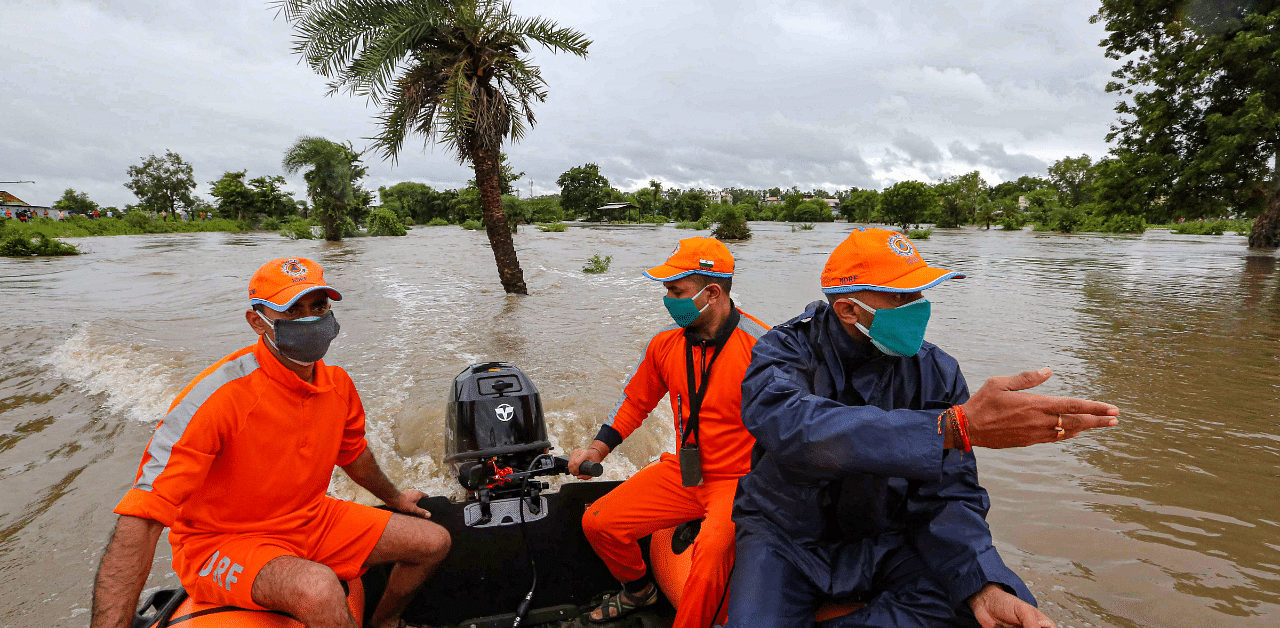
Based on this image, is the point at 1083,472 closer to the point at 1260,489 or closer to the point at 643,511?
the point at 1260,489

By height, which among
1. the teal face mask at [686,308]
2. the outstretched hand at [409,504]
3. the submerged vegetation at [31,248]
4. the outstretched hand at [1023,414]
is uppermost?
the teal face mask at [686,308]

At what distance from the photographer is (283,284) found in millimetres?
2182

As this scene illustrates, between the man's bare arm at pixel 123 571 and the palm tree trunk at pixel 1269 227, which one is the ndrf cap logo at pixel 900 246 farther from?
the palm tree trunk at pixel 1269 227

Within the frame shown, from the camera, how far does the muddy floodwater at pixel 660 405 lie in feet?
10.6

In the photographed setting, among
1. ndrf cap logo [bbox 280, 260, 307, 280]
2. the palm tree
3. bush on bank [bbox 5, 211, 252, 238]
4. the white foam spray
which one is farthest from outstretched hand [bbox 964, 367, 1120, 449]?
bush on bank [bbox 5, 211, 252, 238]

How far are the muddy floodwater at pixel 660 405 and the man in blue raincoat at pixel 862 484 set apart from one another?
5.78 feet

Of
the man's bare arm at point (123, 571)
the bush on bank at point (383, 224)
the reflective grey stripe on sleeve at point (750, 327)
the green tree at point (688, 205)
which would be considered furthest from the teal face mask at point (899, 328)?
the green tree at point (688, 205)

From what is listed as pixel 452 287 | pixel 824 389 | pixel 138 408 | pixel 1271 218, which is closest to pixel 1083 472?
pixel 824 389

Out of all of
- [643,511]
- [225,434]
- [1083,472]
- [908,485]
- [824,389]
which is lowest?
[1083,472]

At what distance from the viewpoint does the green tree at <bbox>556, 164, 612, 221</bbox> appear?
84.2 meters

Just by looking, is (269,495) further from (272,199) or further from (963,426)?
(272,199)

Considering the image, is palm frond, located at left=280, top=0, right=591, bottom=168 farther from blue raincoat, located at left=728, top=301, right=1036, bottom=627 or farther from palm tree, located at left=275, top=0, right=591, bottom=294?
blue raincoat, located at left=728, top=301, right=1036, bottom=627

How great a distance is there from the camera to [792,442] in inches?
64.4

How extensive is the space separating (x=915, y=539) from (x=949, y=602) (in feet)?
0.63
